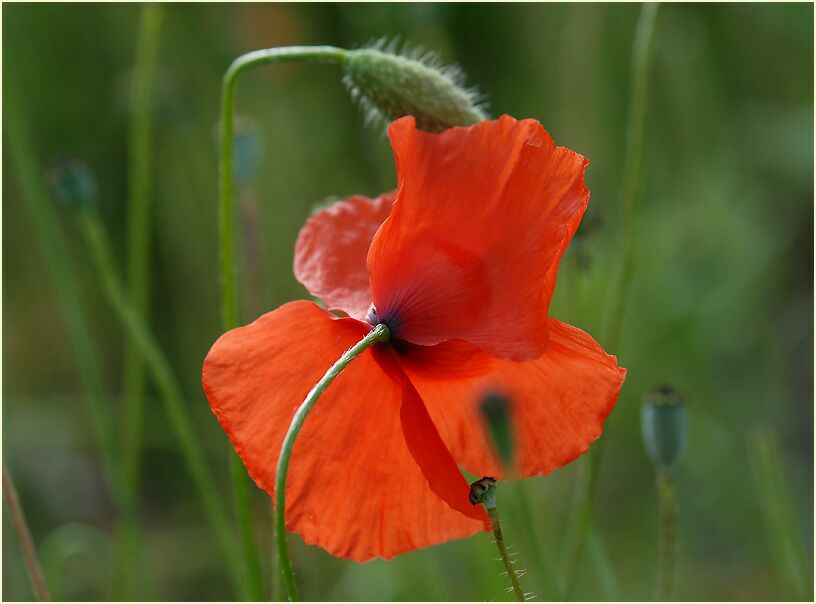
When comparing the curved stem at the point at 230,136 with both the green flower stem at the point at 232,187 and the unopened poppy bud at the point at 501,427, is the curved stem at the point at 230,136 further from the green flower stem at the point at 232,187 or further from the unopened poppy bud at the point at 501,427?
the unopened poppy bud at the point at 501,427

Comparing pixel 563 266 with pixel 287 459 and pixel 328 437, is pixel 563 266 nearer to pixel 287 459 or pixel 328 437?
pixel 328 437

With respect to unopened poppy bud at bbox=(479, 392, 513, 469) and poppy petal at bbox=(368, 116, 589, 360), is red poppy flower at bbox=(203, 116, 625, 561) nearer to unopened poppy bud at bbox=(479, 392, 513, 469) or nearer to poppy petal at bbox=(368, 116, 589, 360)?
poppy petal at bbox=(368, 116, 589, 360)

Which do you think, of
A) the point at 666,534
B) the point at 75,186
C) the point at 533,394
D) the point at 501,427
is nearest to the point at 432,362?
the point at 533,394

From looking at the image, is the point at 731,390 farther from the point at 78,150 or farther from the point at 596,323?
the point at 78,150

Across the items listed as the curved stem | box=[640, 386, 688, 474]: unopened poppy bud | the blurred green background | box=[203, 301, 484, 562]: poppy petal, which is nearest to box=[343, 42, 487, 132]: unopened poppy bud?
the curved stem

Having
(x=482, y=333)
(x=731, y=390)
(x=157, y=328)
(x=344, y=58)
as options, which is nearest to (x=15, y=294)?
(x=157, y=328)
